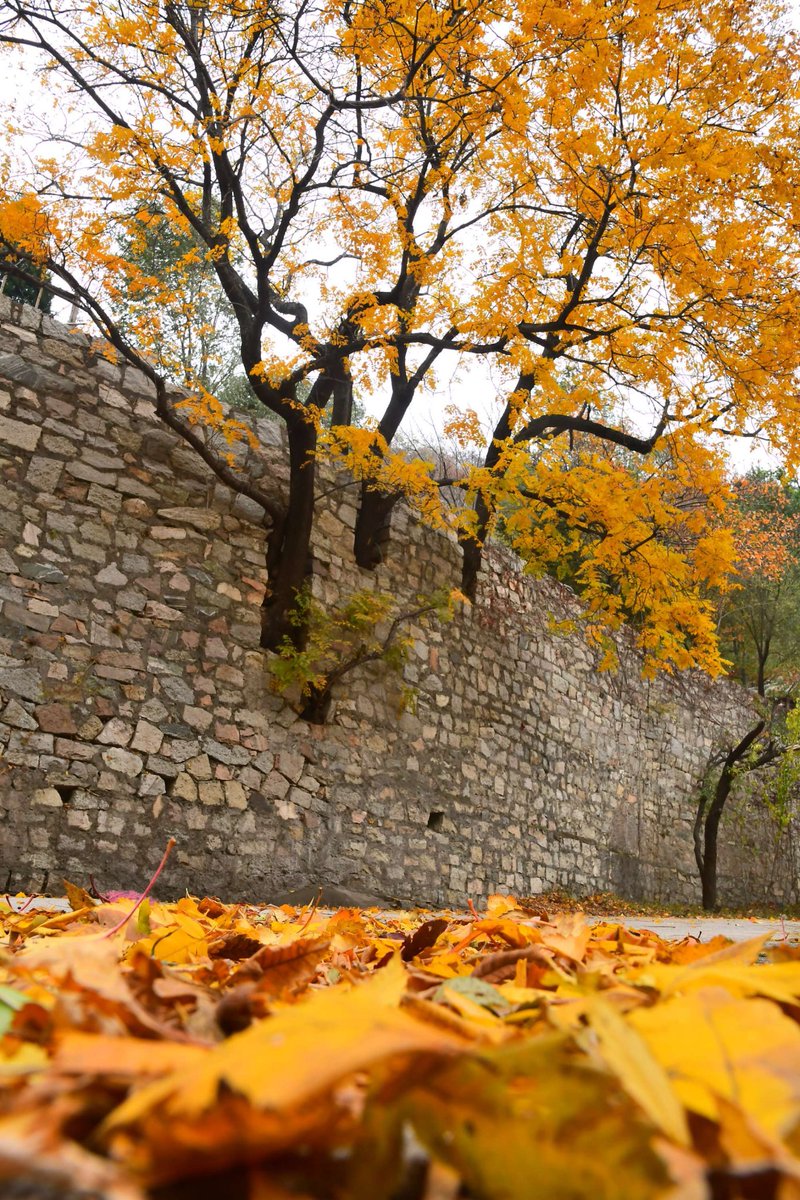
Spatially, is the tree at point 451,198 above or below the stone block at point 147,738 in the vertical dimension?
above

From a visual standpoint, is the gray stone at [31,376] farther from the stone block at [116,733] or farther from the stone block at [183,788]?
the stone block at [183,788]

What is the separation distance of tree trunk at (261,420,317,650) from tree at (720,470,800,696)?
38.4 feet

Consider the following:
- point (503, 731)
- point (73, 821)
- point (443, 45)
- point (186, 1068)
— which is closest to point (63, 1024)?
point (186, 1068)

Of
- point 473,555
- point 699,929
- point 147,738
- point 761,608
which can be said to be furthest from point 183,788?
point 761,608

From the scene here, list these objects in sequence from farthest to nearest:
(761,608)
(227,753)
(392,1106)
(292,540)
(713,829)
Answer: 1. (761,608)
2. (713,829)
3. (292,540)
4. (227,753)
5. (392,1106)

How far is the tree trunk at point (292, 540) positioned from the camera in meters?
6.06

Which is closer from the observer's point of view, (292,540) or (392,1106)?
(392,1106)

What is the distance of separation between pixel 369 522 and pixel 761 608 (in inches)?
474

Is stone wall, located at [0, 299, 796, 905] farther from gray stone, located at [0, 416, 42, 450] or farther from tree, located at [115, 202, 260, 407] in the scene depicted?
tree, located at [115, 202, 260, 407]

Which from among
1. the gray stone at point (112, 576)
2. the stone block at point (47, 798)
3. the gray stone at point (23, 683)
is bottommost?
the stone block at point (47, 798)

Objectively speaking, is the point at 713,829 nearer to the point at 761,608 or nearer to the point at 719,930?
the point at 761,608

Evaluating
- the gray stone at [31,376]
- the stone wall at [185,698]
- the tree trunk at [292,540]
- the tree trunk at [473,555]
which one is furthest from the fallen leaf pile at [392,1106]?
the tree trunk at [473,555]

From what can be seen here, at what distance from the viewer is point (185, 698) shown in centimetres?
541

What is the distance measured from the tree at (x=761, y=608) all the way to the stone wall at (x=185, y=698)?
9955mm
